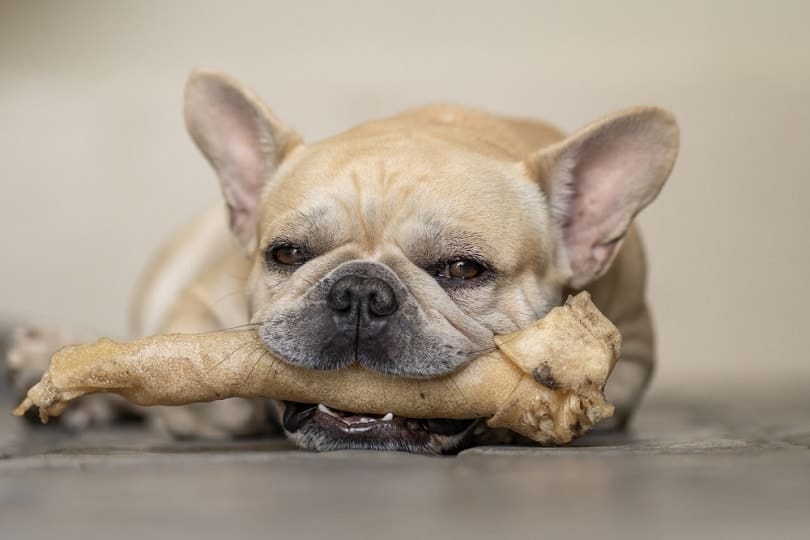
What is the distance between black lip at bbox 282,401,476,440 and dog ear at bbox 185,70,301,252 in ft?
2.18

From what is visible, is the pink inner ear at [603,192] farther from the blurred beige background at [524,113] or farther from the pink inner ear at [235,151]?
the blurred beige background at [524,113]

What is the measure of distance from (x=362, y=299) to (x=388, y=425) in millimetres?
208

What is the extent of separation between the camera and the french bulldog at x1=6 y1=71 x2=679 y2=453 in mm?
1694

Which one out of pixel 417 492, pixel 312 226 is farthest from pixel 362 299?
pixel 417 492

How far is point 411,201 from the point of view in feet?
6.23

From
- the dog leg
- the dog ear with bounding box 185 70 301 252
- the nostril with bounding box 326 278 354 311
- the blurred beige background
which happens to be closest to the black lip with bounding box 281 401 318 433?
the nostril with bounding box 326 278 354 311

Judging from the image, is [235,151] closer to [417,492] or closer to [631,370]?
[631,370]

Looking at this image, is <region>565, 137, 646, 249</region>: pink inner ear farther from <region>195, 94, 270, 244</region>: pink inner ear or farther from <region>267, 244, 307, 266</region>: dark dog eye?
<region>195, 94, 270, 244</region>: pink inner ear

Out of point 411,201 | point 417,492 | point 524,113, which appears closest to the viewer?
point 417,492

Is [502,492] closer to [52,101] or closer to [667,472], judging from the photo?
[667,472]

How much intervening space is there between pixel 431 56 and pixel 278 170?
7.46 ft

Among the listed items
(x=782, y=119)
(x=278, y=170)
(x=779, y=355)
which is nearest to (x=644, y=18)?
(x=782, y=119)

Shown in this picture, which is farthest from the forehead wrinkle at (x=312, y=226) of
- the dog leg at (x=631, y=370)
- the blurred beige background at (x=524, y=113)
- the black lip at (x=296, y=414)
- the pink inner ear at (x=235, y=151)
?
the blurred beige background at (x=524, y=113)

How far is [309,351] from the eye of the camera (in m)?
1.67
